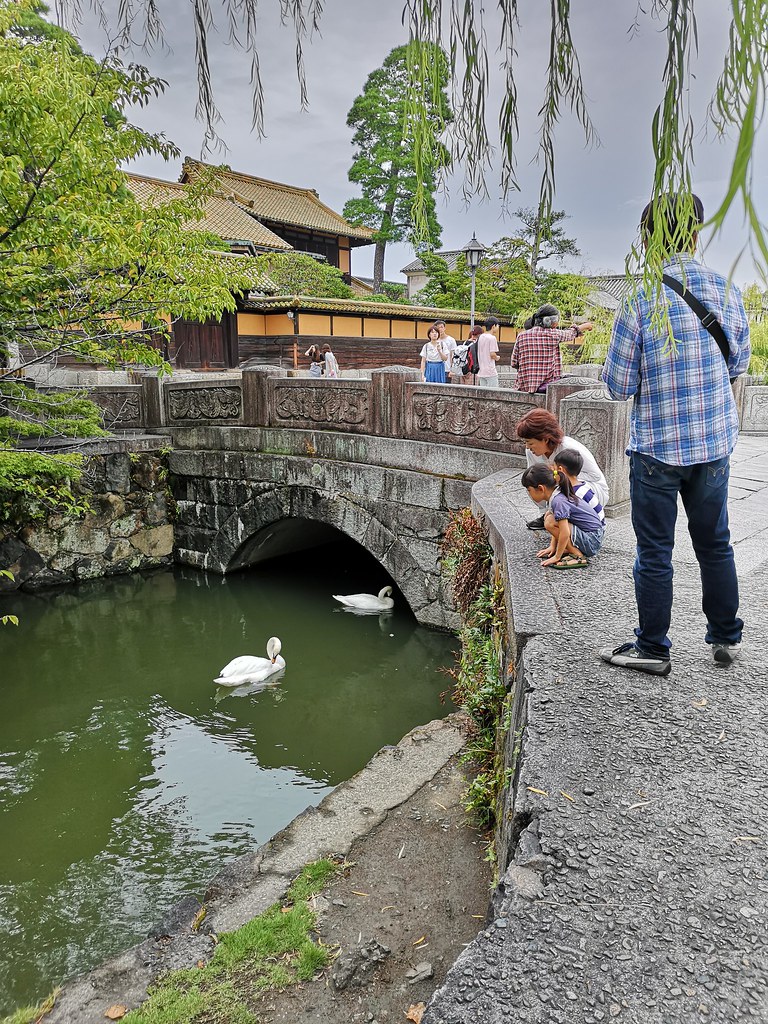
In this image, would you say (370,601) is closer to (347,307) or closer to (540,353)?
(540,353)

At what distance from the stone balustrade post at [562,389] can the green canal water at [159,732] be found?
10.1ft

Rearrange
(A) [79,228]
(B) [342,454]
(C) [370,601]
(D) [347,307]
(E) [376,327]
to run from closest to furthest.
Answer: (A) [79,228]
(B) [342,454]
(C) [370,601]
(D) [347,307]
(E) [376,327]

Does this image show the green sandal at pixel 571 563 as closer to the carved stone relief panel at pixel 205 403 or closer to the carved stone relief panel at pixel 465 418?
the carved stone relief panel at pixel 465 418

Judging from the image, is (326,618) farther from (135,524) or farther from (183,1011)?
(183,1011)

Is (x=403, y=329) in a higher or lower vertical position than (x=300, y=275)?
lower

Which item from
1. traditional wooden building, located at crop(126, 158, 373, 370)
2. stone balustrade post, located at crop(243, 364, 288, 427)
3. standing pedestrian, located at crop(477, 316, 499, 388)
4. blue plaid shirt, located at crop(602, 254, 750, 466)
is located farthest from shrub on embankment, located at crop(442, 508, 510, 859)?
traditional wooden building, located at crop(126, 158, 373, 370)

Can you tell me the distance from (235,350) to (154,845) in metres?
15.3

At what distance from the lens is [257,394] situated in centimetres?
991

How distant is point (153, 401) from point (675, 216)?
1100 cm

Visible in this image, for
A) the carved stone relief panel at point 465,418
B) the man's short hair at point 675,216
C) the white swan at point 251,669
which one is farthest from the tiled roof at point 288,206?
the man's short hair at point 675,216

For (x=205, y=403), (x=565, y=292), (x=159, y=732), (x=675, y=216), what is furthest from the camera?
(x=565, y=292)

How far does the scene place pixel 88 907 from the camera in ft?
13.9

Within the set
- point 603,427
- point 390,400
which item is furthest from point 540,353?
point 390,400

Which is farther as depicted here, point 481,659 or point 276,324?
point 276,324
